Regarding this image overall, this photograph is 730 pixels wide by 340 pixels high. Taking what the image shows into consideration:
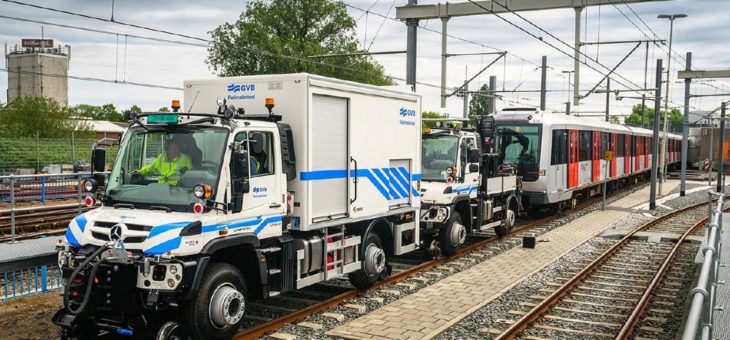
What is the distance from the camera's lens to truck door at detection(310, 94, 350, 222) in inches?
376

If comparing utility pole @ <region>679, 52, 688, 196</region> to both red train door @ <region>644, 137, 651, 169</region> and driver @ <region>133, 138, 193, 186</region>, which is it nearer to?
red train door @ <region>644, 137, 651, 169</region>

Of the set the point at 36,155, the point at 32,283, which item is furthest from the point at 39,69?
the point at 32,283

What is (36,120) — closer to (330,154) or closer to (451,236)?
(451,236)

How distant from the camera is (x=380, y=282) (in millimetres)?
11797

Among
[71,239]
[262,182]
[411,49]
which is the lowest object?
[71,239]

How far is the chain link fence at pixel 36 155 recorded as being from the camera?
26016 millimetres

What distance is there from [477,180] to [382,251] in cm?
474

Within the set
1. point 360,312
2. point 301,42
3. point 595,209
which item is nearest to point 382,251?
point 360,312

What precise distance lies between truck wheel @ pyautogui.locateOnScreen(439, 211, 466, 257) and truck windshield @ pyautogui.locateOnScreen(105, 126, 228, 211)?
706cm

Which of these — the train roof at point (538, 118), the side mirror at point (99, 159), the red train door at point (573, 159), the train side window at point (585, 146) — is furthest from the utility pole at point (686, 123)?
the side mirror at point (99, 159)

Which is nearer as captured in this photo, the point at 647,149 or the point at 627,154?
the point at 627,154

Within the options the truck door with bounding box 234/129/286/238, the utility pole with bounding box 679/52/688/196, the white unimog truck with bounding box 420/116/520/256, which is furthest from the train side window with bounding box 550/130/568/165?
the truck door with bounding box 234/129/286/238

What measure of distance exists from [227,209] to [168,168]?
0.89 m

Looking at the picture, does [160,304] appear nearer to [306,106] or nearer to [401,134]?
[306,106]
